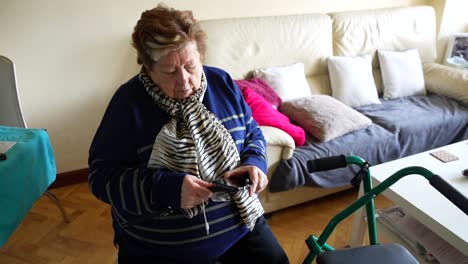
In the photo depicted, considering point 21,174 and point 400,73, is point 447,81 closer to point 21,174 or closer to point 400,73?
point 400,73

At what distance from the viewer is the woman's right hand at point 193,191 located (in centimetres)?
89

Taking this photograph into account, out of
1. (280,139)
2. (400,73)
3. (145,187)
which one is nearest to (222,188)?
(145,187)

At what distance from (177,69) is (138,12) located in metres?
1.26

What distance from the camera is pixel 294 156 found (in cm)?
171

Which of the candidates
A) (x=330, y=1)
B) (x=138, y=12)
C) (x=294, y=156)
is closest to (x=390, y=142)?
(x=294, y=156)

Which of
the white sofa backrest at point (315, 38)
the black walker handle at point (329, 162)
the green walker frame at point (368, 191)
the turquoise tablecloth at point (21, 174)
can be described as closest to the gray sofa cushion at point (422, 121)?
the white sofa backrest at point (315, 38)

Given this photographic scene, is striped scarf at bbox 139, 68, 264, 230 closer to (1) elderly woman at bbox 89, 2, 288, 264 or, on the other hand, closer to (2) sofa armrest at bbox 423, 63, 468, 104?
(1) elderly woman at bbox 89, 2, 288, 264

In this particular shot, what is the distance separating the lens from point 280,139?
1596 millimetres

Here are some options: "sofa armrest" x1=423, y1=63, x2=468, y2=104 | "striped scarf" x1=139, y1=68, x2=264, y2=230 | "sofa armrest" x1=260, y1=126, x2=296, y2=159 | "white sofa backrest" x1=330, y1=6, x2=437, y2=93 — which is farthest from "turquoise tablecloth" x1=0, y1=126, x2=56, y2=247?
"sofa armrest" x1=423, y1=63, x2=468, y2=104

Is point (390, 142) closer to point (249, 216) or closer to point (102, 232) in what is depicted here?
point (249, 216)

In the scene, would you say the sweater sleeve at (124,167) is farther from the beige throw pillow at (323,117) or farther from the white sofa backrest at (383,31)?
Result: the white sofa backrest at (383,31)

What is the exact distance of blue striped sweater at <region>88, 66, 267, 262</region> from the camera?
934 mm

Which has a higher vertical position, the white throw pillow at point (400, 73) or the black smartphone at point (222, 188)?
the black smartphone at point (222, 188)

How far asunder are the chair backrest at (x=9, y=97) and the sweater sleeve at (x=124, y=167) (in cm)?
89
